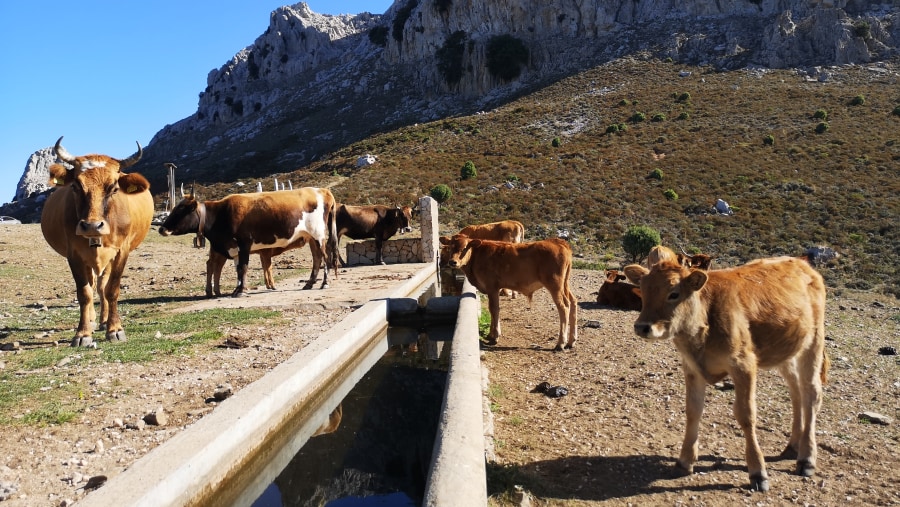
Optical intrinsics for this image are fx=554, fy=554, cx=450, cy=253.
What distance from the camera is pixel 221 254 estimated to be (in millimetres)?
11883

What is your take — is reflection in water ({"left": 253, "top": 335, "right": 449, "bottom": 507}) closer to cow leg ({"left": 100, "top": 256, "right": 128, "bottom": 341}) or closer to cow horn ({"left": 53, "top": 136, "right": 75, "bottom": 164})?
cow leg ({"left": 100, "top": 256, "right": 128, "bottom": 341})

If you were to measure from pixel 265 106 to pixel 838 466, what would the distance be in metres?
103

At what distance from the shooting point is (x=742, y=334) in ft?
13.5

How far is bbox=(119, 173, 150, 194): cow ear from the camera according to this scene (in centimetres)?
724

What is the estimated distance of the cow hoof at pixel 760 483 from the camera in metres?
4.00

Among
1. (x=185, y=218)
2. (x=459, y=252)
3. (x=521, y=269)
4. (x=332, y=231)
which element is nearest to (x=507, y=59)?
(x=332, y=231)

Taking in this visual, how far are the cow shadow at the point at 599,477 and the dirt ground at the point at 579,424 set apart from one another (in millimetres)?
14

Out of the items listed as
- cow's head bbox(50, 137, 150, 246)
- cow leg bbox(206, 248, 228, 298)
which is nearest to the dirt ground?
cow's head bbox(50, 137, 150, 246)

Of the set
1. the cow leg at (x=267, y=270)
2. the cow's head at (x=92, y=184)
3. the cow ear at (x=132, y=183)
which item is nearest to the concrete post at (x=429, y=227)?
the cow leg at (x=267, y=270)

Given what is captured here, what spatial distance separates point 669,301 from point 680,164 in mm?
38089

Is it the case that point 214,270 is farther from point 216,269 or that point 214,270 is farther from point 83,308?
point 83,308

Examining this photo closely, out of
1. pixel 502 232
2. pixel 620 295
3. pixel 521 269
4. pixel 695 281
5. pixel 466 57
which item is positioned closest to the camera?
pixel 695 281

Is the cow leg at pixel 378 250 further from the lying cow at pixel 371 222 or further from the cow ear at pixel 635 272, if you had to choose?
the cow ear at pixel 635 272

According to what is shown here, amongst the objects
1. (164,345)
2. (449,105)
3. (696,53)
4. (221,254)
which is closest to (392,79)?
(449,105)
